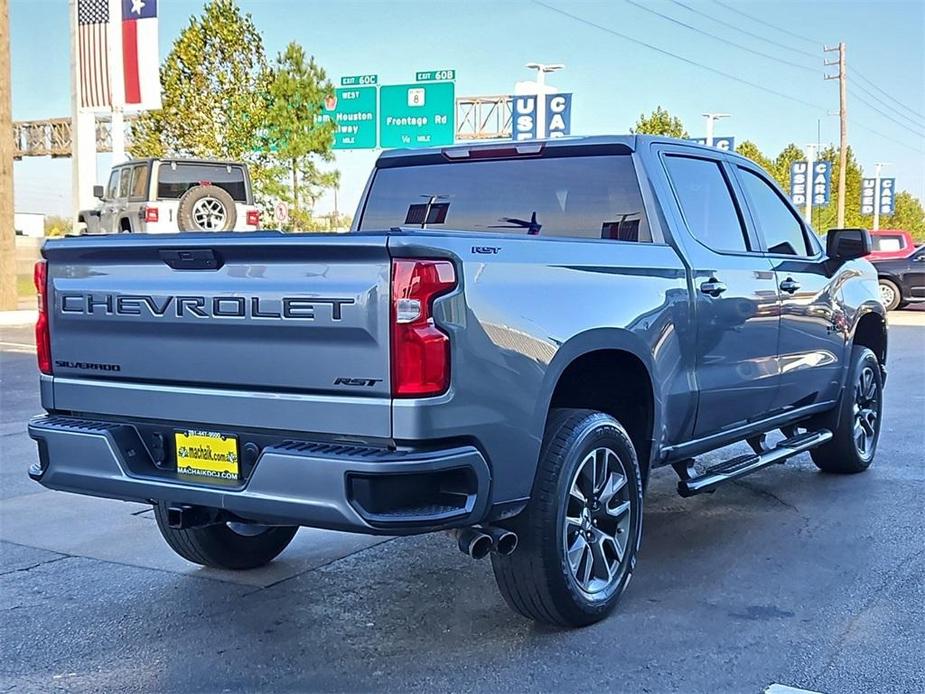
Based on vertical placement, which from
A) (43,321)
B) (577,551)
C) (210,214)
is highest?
(210,214)

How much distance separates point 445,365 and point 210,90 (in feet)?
80.9

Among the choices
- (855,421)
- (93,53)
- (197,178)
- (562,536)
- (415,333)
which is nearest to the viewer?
(415,333)

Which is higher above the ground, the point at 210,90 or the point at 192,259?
the point at 210,90

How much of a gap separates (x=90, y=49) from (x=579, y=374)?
19844mm

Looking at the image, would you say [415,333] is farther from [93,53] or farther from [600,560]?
[93,53]

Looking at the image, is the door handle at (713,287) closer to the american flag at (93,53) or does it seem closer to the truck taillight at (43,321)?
the truck taillight at (43,321)

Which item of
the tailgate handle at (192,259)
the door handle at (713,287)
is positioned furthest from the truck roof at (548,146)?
the tailgate handle at (192,259)

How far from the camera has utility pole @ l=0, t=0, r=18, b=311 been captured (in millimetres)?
20000

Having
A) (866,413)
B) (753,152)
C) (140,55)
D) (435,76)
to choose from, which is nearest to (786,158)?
(753,152)

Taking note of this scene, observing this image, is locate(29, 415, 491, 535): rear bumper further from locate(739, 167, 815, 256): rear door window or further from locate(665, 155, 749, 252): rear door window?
locate(739, 167, 815, 256): rear door window

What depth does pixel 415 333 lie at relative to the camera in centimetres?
335

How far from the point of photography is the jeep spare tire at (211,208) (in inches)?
747

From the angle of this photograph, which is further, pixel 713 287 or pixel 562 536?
pixel 713 287

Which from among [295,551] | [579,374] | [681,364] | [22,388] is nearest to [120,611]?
[295,551]
